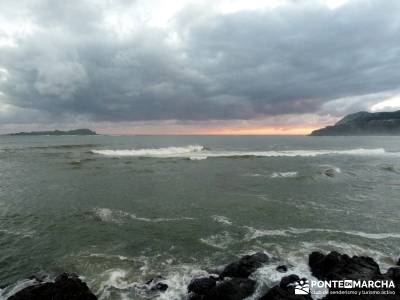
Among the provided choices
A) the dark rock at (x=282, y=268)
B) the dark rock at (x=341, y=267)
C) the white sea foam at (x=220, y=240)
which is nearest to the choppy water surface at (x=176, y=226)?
the white sea foam at (x=220, y=240)

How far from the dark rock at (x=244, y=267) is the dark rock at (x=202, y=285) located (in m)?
1.06

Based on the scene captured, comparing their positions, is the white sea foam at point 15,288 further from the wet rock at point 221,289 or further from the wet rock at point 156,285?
the wet rock at point 221,289

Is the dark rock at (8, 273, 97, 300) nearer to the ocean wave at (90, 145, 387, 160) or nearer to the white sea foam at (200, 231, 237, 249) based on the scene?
the white sea foam at (200, 231, 237, 249)

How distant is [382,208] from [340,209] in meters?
3.72

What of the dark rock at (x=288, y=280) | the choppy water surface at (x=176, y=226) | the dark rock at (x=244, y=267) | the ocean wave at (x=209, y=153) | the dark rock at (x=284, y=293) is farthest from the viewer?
the ocean wave at (x=209, y=153)

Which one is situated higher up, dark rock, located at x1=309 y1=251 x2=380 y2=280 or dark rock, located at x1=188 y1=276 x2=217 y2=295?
dark rock, located at x1=309 y1=251 x2=380 y2=280

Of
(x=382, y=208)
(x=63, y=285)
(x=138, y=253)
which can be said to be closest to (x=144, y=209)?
(x=138, y=253)

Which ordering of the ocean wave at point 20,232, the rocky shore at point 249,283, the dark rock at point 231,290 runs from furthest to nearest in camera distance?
the ocean wave at point 20,232 < the dark rock at point 231,290 < the rocky shore at point 249,283

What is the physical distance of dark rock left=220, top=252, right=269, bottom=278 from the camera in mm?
14117

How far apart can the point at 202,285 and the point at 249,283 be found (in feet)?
6.86

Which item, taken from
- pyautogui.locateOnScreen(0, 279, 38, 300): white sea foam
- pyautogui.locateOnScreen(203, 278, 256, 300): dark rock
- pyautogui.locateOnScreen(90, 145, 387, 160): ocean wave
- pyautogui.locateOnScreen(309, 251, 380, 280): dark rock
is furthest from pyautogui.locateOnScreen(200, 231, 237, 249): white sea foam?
pyautogui.locateOnScreen(90, 145, 387, 160): ocean wave

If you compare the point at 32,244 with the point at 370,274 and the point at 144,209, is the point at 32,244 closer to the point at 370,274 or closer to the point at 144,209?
the point at 144,209

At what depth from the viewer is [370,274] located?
12.7 m

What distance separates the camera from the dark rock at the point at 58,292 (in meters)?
11.5
